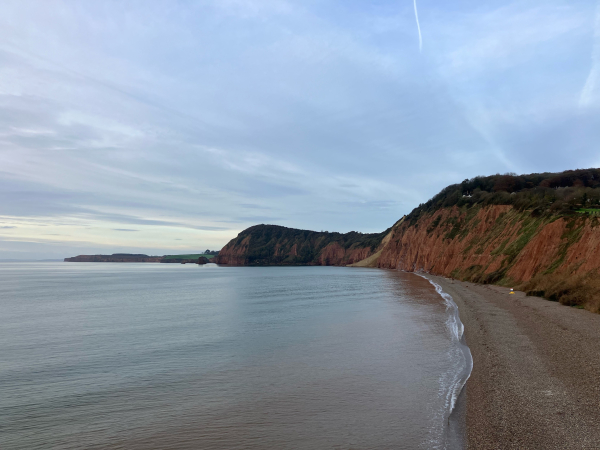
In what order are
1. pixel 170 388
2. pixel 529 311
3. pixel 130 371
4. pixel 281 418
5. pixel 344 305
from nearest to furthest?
pixel 281 418
pixel 170 388
pixel 130 371
pixel 529 311
pixel 344 305

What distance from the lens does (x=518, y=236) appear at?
139 feet

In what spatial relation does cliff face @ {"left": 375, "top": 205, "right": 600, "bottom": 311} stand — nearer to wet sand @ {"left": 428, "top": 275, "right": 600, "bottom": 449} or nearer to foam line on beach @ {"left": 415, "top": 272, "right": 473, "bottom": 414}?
wet sand @ {"left": 428, "top": 275, "right": 600, "bottom": 449}

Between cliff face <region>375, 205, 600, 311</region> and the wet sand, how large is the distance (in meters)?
6.45

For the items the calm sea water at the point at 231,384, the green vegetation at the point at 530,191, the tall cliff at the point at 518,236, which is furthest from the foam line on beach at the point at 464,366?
the green vegetation at the point at 530,191

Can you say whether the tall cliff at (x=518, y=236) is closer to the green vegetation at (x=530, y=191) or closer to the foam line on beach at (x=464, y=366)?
the green vegetation at (x=530, y=191)

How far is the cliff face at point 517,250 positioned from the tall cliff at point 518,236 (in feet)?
0.25

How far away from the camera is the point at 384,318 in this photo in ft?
75.0

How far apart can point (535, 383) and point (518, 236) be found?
3760cm

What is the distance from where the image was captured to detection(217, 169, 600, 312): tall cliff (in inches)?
1059

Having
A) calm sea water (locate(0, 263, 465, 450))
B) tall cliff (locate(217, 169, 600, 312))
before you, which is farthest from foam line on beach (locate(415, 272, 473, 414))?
tall cliff (locate(217, 169, 600, 312))

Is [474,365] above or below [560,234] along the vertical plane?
below

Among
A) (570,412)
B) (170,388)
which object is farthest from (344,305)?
(570,412)

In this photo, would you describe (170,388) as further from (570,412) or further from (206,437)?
(570,412)

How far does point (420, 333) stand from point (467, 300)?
1266 centimetres
